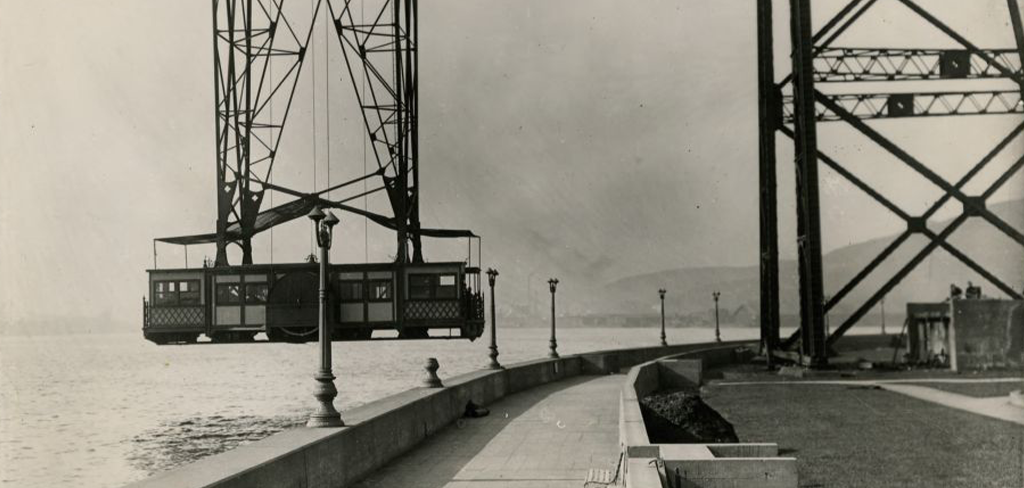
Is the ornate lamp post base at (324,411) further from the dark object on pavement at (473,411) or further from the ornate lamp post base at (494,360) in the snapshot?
the ornate lamp post base at (494,360)

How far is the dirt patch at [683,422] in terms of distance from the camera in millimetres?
23031

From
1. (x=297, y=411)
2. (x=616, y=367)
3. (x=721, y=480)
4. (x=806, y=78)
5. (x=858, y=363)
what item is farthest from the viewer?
(x=297, y=411)

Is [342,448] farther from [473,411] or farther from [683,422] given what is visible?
[683,422]

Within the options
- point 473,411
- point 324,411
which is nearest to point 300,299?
point 473,411

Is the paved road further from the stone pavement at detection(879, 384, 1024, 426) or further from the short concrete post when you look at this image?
the short concrete post

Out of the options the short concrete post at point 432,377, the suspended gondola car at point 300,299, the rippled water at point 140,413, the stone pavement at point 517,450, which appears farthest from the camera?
the rippled water at point 140,413

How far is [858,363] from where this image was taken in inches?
1626

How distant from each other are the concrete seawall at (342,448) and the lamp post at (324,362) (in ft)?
1.23

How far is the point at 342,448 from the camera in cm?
1359

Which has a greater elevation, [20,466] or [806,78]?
[806,78]

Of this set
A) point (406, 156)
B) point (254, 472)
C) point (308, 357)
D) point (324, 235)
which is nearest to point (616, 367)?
point (406, 156)

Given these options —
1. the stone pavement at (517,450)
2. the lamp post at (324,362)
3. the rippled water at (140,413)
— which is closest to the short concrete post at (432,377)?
the stone pavement at (517,450)

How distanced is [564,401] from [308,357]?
141872 mm

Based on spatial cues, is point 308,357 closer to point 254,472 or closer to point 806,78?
point 806,78
